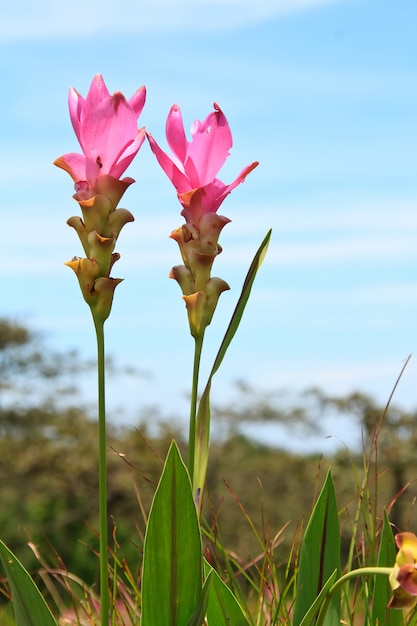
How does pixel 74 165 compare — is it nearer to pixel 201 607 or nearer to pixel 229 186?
pixel 229 186

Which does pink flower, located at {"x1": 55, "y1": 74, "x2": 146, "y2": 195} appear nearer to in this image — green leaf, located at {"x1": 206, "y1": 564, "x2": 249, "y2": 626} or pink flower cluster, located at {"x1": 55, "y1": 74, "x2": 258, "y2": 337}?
pink flower cluster, located at {"x1": 55, "y1": 74, "x2": 258, "y2": 337}

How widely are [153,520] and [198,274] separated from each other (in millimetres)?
407

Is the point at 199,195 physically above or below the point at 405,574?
above

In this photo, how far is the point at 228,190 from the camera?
1.44 m

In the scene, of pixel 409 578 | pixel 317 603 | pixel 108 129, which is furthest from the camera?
pixel 108 129

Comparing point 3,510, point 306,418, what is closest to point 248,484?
point 306,418

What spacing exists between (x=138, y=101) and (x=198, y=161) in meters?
0.14

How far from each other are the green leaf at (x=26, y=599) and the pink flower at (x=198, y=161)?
624 mm

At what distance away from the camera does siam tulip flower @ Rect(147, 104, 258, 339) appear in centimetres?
141

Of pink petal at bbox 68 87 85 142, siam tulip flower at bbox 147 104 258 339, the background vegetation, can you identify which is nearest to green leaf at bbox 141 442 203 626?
siam tulip flower at bbox 147 104 258 339

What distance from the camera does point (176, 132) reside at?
142 centimetres

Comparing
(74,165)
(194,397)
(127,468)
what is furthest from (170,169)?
(127,468)

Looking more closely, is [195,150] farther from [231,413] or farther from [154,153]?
[231,413]

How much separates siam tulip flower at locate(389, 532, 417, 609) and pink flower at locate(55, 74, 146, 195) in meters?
0.72
